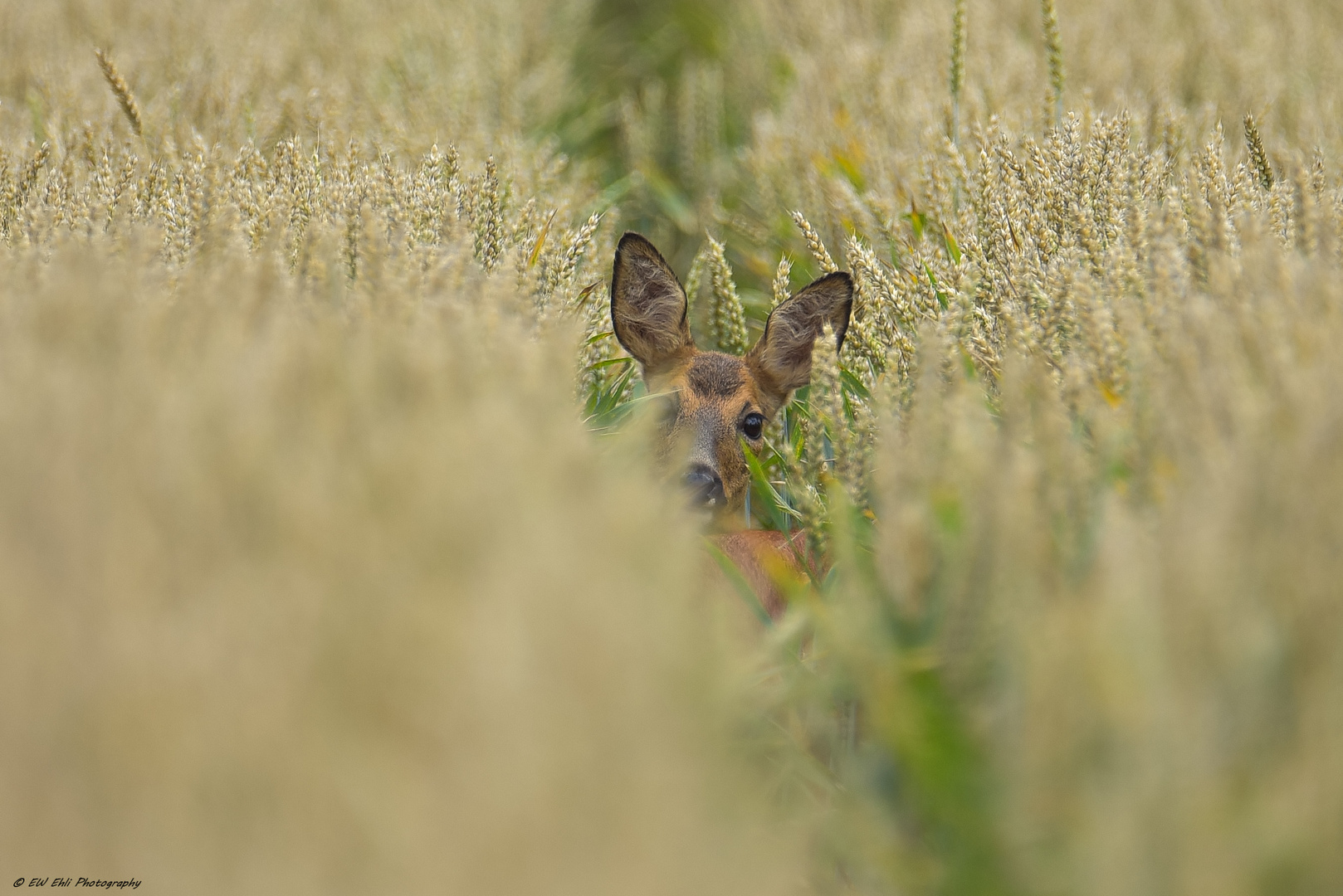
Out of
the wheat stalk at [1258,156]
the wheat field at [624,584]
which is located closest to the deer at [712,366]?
the wheat field at [624,584]

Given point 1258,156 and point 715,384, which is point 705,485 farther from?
point 1258,156

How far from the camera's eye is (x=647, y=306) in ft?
13.3

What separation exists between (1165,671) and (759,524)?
2.70m

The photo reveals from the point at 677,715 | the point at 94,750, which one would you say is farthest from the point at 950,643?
the point at 94,750

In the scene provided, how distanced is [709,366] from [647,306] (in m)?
0.30

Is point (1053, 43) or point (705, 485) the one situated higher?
point (1053, 43)

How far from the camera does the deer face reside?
12.3ft

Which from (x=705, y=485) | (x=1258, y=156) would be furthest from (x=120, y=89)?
(x=1258, y=156)

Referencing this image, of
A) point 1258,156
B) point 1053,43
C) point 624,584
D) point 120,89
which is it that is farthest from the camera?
point 1053,43

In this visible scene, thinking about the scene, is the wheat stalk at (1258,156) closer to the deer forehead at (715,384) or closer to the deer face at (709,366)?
the deer face at (709,366)

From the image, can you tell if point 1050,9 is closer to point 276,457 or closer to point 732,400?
point 732,400

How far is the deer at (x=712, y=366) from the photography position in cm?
372

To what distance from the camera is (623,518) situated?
4.92 feet

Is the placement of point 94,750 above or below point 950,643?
above
